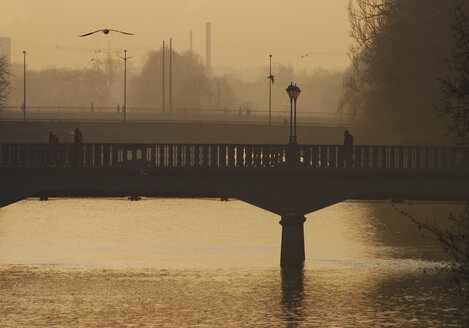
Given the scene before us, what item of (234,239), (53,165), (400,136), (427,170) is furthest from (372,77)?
(53,165)

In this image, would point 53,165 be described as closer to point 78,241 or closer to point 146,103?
point 78,241

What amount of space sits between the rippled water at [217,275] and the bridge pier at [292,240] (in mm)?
651

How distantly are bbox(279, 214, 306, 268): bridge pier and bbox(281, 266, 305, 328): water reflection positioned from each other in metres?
0.79

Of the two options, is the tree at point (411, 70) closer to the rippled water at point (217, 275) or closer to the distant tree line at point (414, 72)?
the distant tree line at point (414, 72)

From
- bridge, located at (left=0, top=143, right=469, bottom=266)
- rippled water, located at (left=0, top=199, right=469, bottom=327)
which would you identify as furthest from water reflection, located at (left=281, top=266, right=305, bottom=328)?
bridge, located at (left=0, top=143, right=469, bottom=266)

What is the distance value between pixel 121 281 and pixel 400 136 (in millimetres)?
24819

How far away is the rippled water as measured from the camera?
37.8m

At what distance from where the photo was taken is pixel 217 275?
1874 inches

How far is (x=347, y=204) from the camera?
96438 mm

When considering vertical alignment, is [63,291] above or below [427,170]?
below

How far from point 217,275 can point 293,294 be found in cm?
590

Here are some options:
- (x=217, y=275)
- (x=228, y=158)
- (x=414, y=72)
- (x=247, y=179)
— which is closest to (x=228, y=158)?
(x=228, y=158)

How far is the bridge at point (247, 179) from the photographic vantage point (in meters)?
48.5

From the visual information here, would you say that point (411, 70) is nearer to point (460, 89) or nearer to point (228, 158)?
point (228, 158)
